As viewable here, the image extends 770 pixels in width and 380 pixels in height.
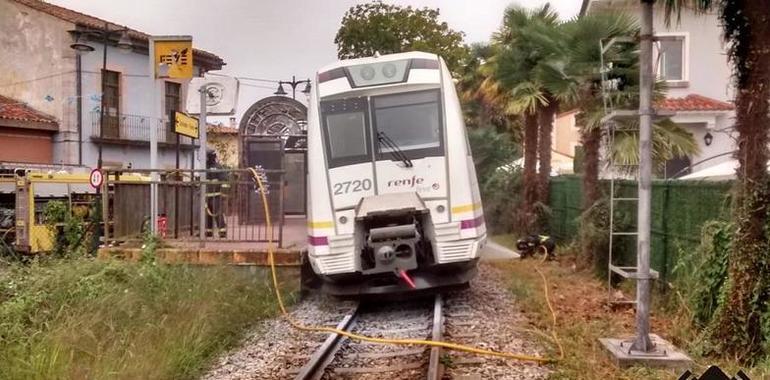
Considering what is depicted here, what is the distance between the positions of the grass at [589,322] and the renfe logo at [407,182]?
90.1 inches

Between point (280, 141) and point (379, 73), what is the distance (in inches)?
342

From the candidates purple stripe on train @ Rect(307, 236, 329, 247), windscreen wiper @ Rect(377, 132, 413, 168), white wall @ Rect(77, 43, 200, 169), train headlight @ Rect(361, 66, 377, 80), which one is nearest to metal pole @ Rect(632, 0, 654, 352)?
windscreen wiper @ Rect(377, 132, 413, 168)

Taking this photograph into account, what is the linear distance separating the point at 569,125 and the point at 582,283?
27.8 meters

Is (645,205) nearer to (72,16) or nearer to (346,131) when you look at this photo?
(346,131)

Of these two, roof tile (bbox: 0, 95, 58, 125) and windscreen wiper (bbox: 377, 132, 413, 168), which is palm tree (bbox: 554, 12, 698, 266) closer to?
windscreen wiper (bbox: 377, 132, 413, 168)

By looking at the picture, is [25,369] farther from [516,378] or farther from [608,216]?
[608,216]

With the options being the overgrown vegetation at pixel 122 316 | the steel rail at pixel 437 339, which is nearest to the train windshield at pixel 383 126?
the steel rail at pixel 437 339

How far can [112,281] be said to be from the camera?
30.7 ft

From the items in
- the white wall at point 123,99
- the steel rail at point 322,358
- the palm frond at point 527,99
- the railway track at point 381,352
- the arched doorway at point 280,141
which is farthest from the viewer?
the white wall at point 123,99

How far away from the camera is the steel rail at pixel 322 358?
6.94 m

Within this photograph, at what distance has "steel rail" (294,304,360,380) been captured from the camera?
694 centimetres

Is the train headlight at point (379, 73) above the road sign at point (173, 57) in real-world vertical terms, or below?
below

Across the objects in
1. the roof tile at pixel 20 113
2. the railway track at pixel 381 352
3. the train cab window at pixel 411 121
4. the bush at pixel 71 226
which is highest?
the roof tile at pixel 20 113

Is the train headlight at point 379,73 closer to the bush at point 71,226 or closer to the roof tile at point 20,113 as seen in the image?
the bush at point 71,226
